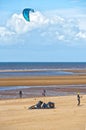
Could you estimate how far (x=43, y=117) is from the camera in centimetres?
2323

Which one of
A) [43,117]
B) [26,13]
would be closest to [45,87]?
[26,13]

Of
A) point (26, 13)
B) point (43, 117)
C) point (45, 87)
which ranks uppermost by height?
point (26, 13)

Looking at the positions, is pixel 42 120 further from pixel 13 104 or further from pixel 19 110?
pixel 13 104

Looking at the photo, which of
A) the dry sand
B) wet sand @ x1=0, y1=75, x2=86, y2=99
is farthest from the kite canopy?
wet sand @ x1=0, y1=75, x2=86, y2=99

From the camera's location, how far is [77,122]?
21391 mm

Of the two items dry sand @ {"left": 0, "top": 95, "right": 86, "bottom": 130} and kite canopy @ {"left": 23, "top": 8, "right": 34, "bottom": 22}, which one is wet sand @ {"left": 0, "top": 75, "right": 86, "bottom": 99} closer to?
dry sand @ {"left": 0, "top": 95, "right": 86, "bottom": 130}

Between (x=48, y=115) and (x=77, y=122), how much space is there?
9.81ft

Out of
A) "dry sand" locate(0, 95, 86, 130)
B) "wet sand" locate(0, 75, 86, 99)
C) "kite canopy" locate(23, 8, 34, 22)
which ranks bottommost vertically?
"dry sand" locate(0, 95, 86, 130)

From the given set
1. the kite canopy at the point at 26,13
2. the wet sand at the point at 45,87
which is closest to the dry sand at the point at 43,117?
the kite canopy at the point at 26,13

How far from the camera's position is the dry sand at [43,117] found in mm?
20234

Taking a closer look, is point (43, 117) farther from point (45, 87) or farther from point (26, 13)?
point (45, 87)

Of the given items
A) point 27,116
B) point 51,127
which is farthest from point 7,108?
point 51,127

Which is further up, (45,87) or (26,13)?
(26,13)

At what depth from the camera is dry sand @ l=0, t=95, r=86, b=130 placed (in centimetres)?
2023
